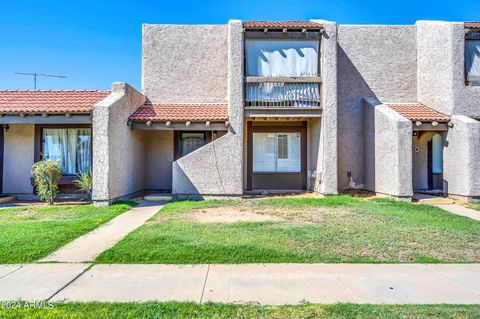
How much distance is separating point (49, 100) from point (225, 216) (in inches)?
375

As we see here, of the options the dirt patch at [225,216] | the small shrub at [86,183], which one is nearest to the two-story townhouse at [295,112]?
the small shrub at [86,183]

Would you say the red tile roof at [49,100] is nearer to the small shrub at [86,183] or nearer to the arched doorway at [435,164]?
the small shrub at [86,183]

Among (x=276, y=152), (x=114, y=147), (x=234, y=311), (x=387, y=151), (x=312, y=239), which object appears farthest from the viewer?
(x=276, y=152)

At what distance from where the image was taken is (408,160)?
12.5 meters

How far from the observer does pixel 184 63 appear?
15820 mm

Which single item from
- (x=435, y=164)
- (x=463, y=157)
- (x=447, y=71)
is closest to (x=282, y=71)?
(x=447, y=71)

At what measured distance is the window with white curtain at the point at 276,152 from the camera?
16094mm

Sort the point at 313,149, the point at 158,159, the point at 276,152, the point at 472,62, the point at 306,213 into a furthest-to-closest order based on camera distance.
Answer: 1. the point at 276,152
2. the point at 158,159
3. the point at 313,149
4. the point at 472,62
5. the point at 306,213

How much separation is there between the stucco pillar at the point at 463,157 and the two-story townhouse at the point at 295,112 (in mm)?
45

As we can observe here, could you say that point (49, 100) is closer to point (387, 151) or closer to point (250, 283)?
point (250, 283)

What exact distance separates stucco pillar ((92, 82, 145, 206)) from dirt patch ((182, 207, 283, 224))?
3759 millimetres

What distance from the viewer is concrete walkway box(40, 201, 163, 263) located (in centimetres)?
618

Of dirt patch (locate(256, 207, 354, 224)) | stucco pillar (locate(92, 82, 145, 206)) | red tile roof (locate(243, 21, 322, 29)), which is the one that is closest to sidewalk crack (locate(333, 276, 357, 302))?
dirt patch (locate(256, 207, 354, 224))

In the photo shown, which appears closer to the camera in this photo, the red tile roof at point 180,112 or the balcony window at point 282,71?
the red tile roof at point 180,112
